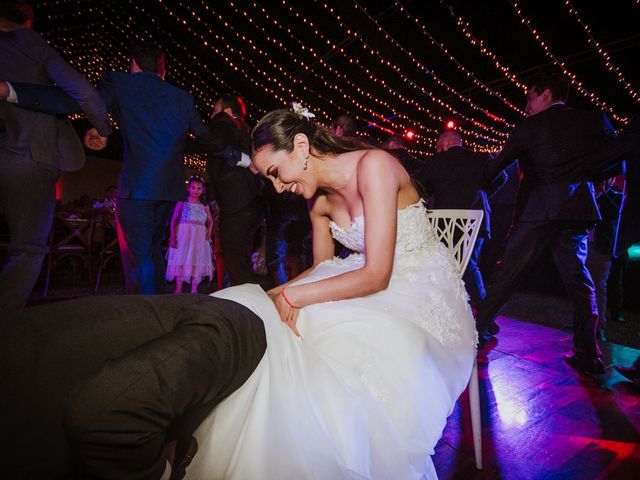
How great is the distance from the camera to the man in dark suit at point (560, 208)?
7.11 ft

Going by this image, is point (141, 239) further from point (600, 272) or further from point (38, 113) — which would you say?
point (600, 272)

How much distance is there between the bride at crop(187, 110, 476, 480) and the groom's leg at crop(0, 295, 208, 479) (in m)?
0.31

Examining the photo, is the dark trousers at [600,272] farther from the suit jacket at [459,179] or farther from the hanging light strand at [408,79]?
the hanging light strand at [408,79]

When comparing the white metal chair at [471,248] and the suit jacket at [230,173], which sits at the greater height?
the suit jacket at [230,173]

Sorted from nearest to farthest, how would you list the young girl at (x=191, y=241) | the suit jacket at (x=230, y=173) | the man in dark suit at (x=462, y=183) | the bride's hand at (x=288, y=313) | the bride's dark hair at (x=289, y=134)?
the bride's hand at (x=288, y=313), the bride's dark hair at (x=289, y=134), the suit jacket at (x=230, y=173), the man in dark suit at (x=462, y=183), the young girl at (x=191, y=241)

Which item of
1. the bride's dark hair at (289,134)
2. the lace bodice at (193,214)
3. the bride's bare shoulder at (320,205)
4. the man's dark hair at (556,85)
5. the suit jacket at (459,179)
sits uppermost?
the man's dark hair at (556,85)

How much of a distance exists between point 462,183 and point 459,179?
0.05 metres

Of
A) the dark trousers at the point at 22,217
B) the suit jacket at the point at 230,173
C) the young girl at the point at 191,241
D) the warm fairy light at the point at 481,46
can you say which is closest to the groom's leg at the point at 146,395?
the dark trousers at the point at 22,217

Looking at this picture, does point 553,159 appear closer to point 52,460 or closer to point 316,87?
point 52,460

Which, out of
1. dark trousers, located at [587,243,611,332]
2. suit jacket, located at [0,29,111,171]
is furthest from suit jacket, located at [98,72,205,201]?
dark trousers, located at [587,243,611,332]

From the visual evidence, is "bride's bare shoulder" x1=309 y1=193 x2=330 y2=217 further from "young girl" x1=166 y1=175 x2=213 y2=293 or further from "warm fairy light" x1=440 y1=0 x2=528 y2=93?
"warm fairy light" x1=440 y1=0 x2=528 y2=93

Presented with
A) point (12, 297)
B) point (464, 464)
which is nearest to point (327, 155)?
point (464, 464)

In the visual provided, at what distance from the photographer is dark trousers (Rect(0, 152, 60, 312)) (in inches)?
70.5

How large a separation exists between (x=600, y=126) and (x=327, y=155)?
209 cm
